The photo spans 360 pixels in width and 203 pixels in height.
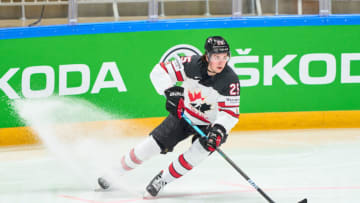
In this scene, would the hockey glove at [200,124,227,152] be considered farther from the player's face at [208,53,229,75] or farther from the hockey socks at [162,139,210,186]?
the player's face at [208,53,229,75]

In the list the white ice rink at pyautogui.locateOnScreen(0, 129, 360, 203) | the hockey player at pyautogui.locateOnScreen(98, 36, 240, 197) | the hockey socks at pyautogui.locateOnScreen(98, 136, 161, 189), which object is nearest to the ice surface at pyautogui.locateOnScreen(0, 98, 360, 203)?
the white ice rink at pyautogui.locateOnScreen(0, 129, 360, 203)

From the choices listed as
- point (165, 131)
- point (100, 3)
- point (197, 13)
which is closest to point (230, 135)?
point (197, 13)

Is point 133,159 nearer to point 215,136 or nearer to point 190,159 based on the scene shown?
point 190,159

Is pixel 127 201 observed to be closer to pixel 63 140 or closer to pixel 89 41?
pixel 63 140

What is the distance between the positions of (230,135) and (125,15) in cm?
185

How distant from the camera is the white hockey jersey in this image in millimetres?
5148

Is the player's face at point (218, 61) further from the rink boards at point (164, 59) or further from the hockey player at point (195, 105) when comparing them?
the rink boards at point (164, 59)

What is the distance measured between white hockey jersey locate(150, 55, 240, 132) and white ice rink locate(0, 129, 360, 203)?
72 centimetres

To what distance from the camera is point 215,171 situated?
647cm

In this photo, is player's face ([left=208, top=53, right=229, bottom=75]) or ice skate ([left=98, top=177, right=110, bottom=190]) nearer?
player's face ([left=208, top=53, right=229, bottom=75])

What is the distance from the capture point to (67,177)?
20.4 feet

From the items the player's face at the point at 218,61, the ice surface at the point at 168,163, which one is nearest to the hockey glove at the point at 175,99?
the player's face at the point at 218,61

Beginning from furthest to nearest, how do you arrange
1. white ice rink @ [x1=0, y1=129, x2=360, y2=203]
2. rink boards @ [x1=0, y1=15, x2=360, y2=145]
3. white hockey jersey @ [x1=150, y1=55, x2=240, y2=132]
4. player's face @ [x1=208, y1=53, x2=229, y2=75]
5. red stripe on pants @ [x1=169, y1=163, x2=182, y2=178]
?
rink boards @ [x1=0, y1=15, x2=360, y2=145] < white ice rink @ [x1=0, y1=129, x2=360, y2=203] < red stripe on pants @ [x1=169, y1=163, x2=182, y2=178] < white hockey jersey @ [x1=150, y1=55, x2=240, y2=132] < player's face @ [x1=208, y1=53, x2=229, y2=75]

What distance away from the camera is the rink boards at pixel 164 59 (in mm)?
7297
